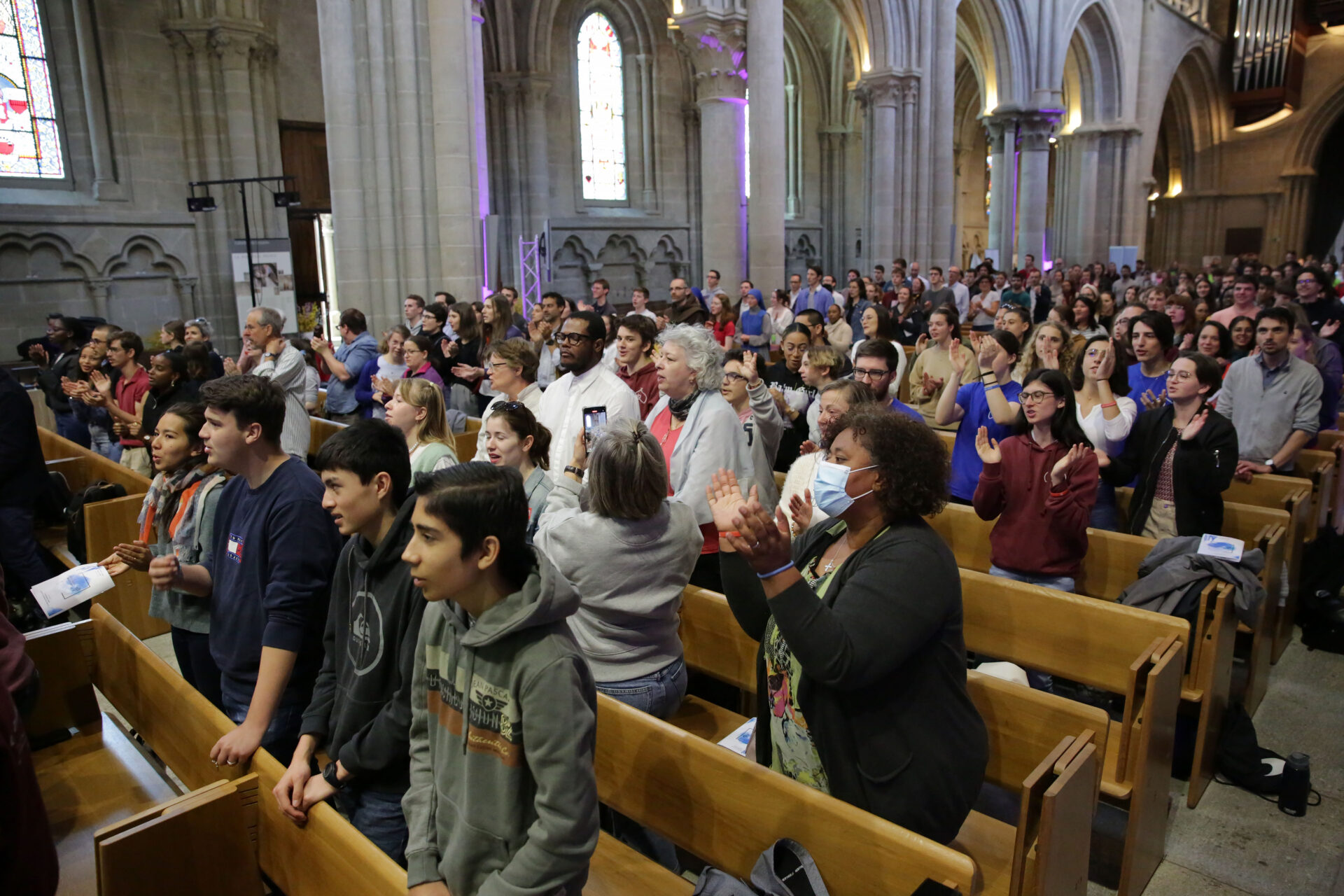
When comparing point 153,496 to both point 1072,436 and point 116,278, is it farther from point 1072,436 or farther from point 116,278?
point 116,278

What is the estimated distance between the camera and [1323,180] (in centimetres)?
2930

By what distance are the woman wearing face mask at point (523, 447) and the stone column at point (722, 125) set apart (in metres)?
11.3

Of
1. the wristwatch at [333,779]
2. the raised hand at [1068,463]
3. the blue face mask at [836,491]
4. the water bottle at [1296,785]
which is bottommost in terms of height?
the water bottle at [1296,785]

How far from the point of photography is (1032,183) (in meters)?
22.6

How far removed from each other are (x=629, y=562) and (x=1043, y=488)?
195 cm

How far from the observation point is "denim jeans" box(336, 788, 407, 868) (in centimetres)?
232

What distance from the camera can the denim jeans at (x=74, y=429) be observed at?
8.05 meters

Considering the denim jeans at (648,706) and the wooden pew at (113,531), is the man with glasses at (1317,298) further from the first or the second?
the wooden pew at (113,531)

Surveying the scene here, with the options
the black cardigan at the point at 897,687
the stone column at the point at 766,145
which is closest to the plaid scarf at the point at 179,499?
the black cardigan at the point at 897,687

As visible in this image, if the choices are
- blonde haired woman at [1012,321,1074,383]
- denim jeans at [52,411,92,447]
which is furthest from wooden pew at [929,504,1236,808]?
denim jeans at [52,411,92,447]

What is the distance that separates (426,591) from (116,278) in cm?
1359

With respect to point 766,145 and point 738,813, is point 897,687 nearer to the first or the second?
point 738,813

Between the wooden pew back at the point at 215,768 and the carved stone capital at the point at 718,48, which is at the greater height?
the carved stone capital at the point at 718,48

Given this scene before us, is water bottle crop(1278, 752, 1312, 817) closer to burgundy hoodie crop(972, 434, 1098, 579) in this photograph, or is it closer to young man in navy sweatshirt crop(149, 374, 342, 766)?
burgundy hoodie crop(972, 434, 1098, 579)
